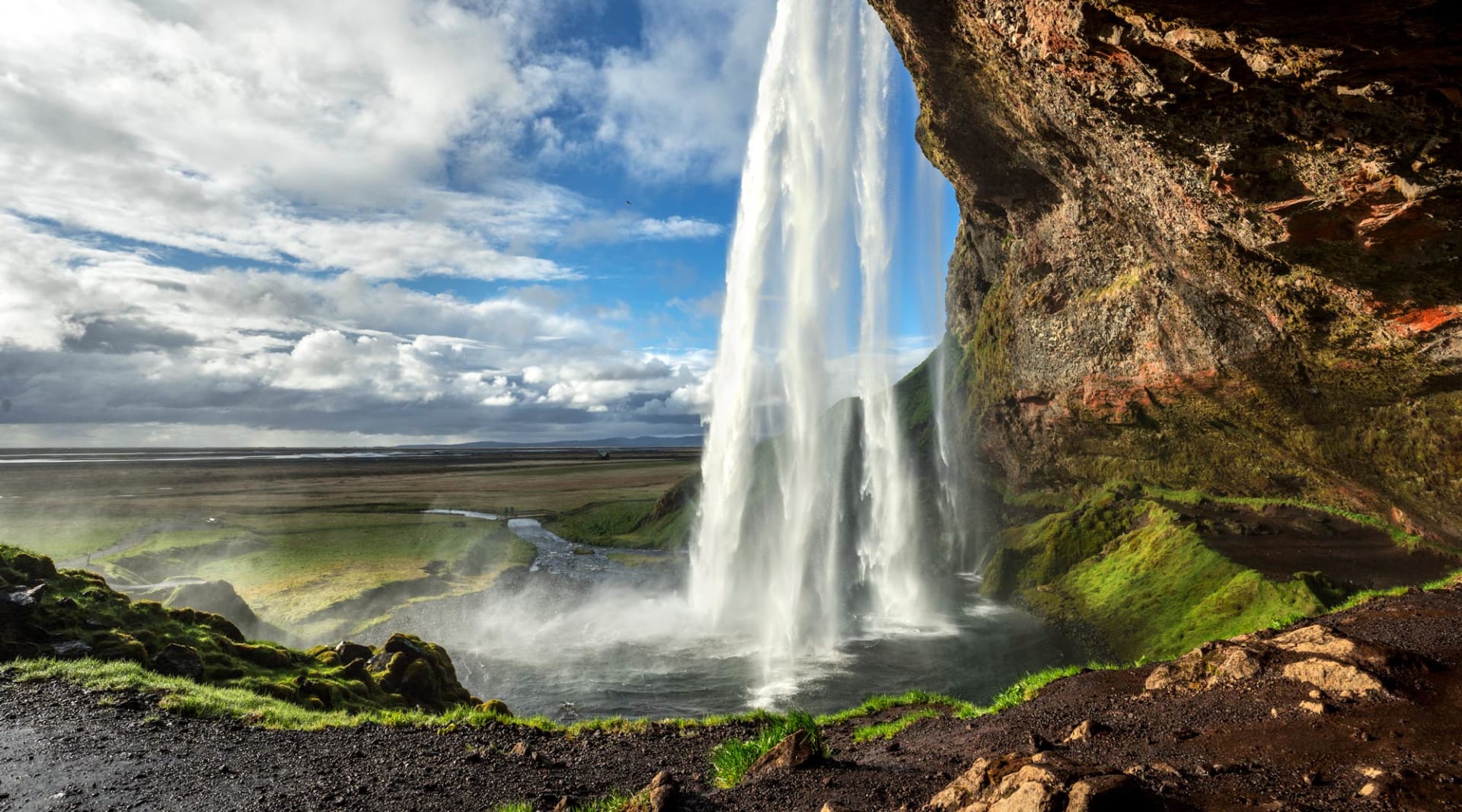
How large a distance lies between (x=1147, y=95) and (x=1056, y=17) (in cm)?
193

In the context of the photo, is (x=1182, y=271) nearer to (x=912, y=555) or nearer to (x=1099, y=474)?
(x=1099, y=474)

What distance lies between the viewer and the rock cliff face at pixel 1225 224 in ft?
26.2

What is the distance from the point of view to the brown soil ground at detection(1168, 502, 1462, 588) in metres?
18.2

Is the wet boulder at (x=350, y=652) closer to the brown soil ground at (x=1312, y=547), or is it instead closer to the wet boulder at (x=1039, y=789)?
the wet boulder at (x=1039, y=789)

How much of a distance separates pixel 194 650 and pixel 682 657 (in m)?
13.7

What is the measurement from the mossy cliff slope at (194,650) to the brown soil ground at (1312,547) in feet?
83.4

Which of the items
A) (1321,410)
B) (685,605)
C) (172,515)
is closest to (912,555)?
(685,605)

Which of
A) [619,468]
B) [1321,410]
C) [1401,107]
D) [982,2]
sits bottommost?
[619,468]

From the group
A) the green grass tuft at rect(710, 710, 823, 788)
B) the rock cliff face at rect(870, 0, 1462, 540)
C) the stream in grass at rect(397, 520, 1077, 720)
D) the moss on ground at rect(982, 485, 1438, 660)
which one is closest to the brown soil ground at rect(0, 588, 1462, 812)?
the green grass tuft at rect(710, 710, 823, 788)

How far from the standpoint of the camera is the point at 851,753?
9.41m

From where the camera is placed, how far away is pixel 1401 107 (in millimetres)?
7781

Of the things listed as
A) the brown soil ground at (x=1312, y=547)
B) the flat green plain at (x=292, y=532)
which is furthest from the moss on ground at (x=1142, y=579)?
the flat green plain at (x=292, y=532)

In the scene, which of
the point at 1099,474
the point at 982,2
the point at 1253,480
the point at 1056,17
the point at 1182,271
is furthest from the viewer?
the point at 1099,474

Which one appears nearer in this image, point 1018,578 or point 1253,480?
point 1253,480
